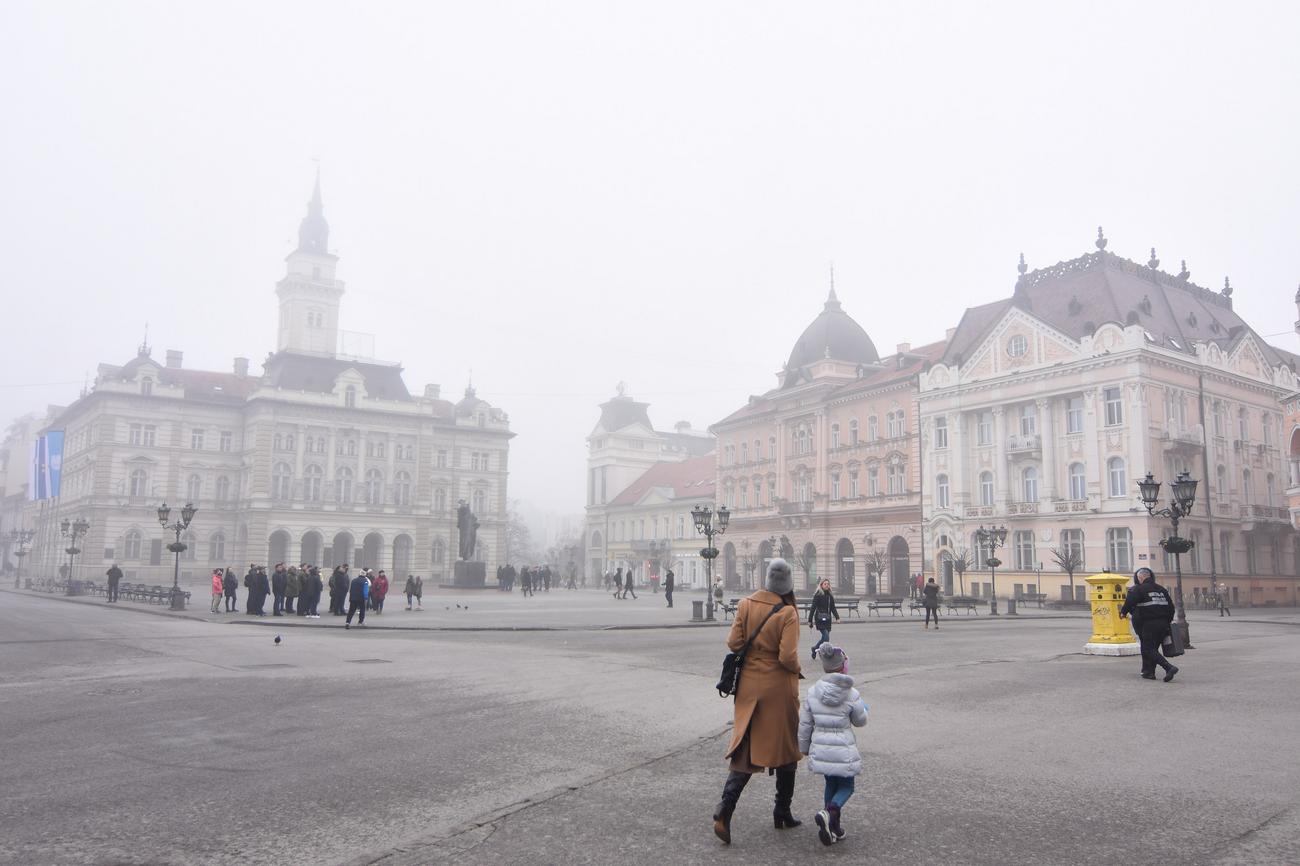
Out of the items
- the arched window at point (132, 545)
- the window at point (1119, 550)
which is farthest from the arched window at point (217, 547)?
the window at point (1119, 550)

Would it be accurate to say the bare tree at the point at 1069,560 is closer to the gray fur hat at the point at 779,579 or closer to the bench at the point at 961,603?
the bench at the point at 961,603

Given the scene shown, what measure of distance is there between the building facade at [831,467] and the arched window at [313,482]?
3435cm

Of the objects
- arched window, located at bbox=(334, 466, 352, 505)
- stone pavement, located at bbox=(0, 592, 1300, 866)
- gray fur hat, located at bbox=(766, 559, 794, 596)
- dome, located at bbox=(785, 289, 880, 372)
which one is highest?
dome, located at bbox=(785, 289, 880, 372)

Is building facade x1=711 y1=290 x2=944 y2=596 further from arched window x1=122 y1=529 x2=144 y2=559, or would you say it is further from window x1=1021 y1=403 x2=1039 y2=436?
arched window x1=122 y1=529 x2=144 y2=559

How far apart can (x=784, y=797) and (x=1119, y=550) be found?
4452 cm

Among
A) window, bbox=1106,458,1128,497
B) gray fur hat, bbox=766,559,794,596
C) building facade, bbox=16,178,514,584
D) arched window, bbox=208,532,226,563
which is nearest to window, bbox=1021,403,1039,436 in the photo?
window, bbox=1106,458,1128,497

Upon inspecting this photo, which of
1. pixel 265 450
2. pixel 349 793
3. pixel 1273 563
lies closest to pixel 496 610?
pixel 349 793

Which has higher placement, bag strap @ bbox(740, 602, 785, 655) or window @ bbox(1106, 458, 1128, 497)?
window @ bbox(1106, 458, 1128, 497)

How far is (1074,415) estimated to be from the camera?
48.8 m

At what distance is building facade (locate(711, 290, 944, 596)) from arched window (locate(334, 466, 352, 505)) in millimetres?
32685

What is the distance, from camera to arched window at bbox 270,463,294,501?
259 ft

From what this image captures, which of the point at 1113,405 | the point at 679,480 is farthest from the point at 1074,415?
the point at 679,480

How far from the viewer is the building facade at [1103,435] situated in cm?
Answer: 4578

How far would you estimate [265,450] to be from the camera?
7831cm
